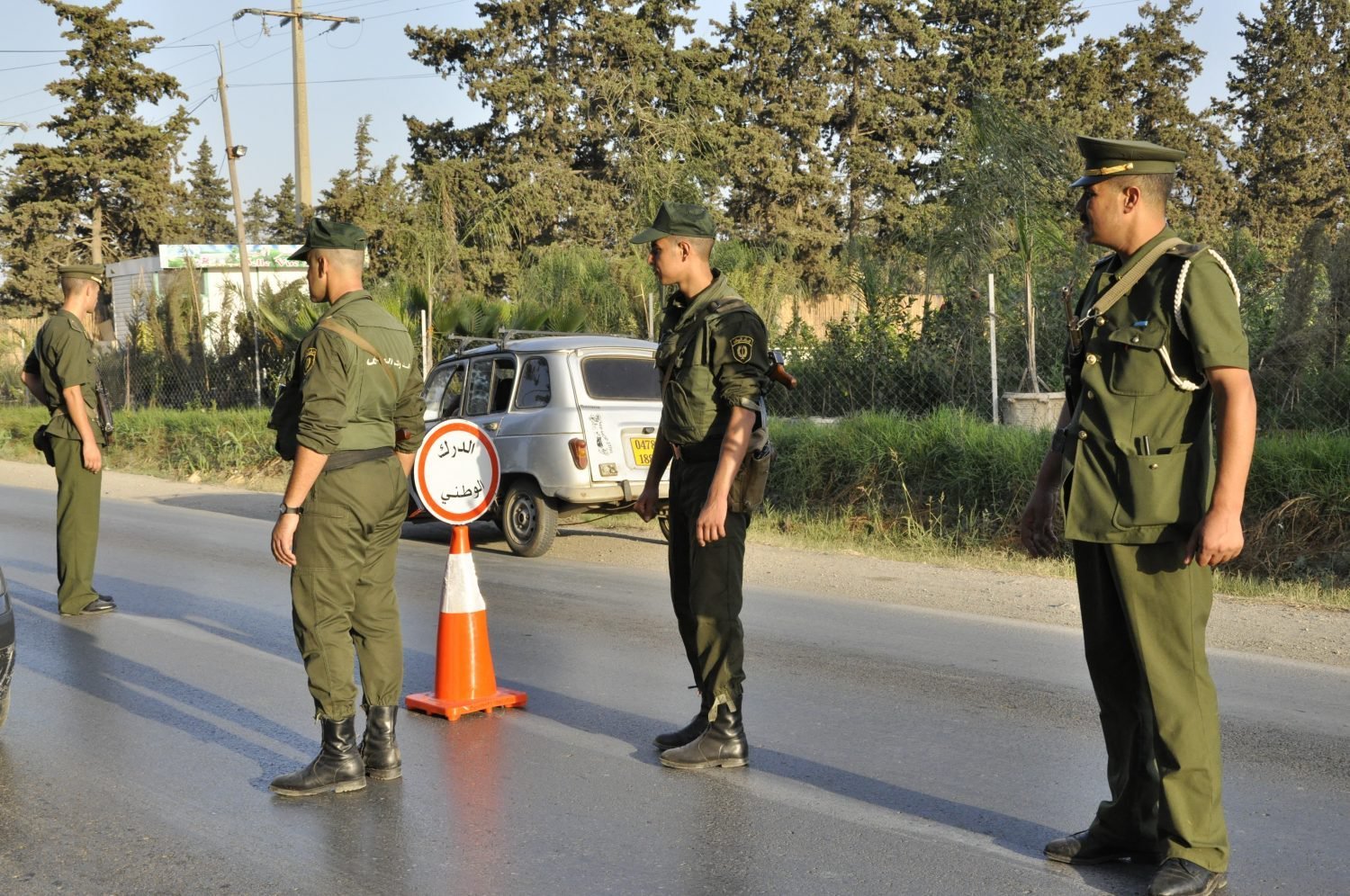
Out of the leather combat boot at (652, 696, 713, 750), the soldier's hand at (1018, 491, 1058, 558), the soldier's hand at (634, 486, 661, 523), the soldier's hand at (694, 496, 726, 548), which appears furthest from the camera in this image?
the soldier's hand at (634, 486, 661, 523)

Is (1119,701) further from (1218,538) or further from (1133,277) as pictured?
(1133,277)

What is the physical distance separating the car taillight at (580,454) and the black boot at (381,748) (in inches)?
245

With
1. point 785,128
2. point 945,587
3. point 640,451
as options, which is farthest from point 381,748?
point 785,128

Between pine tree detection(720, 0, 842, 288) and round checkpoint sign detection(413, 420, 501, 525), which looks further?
pine tree detection(720, 0, 842, 288)

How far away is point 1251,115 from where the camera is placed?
4028 centimetres

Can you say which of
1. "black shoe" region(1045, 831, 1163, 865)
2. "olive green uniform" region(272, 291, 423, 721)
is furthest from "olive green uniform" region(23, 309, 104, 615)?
"black shoe" region(1045, 831, 1163, 865)

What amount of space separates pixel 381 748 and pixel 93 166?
46.6m

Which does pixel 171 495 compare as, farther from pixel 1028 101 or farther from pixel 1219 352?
pixel 1028 101

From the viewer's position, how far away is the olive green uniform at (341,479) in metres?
5.02

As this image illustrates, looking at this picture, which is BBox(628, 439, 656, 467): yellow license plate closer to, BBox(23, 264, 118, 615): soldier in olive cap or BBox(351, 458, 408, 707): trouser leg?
BBox(23, 264, 118, 615): soldier in olive cap

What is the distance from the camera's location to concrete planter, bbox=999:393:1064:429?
1266cm

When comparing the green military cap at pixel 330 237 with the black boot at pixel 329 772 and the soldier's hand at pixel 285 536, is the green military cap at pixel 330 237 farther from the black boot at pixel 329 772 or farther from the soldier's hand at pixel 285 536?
the black boot at pixel 329 772

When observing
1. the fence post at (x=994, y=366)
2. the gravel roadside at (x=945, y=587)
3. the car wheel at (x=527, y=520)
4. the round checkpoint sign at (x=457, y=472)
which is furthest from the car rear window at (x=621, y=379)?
the round checkpoint sign at (x=457, y=472)

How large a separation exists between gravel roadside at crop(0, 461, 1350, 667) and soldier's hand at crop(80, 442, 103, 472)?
4195mm
